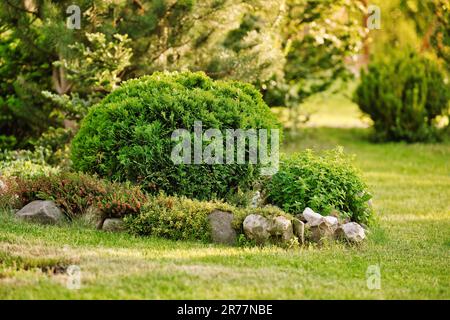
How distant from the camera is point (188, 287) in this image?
548 cm

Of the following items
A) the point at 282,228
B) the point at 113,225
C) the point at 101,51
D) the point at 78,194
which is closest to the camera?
the point at 282,228

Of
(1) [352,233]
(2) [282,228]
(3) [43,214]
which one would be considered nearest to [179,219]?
(2) [282,228]

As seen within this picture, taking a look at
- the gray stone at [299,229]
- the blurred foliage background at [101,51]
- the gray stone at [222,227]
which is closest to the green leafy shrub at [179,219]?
the gray stone at [222,227]

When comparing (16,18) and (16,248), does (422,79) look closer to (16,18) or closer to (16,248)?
(16,18)

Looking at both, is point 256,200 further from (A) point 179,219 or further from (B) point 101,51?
(B) point 101,51

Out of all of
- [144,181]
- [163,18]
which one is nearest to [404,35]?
[163,18]

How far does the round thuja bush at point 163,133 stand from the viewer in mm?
7703

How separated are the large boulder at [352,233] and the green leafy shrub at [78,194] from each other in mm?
1965

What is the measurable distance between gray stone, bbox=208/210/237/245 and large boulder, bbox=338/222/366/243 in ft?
3.42

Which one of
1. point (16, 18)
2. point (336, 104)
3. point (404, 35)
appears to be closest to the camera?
point (16, 18)

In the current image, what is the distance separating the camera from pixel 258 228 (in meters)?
6.87

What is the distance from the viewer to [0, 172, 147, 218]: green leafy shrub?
7.29m

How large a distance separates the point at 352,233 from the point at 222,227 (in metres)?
1.26

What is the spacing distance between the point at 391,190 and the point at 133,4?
4.71 meters
